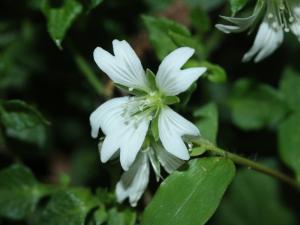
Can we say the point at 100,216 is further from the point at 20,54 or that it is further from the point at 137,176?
the point at 20,54

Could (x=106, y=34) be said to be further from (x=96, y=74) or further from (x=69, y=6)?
(x=69, y=6)

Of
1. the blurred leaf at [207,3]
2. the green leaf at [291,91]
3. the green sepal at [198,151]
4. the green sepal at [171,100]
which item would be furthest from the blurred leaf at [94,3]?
the green leaf at [291,91]

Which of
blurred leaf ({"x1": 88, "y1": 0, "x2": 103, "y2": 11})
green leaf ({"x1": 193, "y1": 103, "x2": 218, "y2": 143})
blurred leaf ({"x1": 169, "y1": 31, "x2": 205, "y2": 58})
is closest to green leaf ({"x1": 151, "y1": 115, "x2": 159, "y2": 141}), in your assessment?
green leaf ({"x1": 193, "y1": 103, "x2": 218, "y2": 143})

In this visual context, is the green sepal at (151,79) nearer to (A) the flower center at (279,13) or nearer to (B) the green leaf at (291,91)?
(A) the flower center at (279,13)

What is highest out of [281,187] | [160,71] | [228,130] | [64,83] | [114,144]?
[160,71]

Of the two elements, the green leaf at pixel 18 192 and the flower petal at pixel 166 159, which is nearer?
the flower petal at pixel 166 159

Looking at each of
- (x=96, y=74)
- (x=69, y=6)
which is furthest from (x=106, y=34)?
(x=69, y=6)

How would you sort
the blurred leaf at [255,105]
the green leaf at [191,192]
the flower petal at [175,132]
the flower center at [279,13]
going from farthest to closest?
the blurred leaf at [255,105] → the flower center at [279,13] → the green leaf at [191,192] → the flower petal at [175,132]
